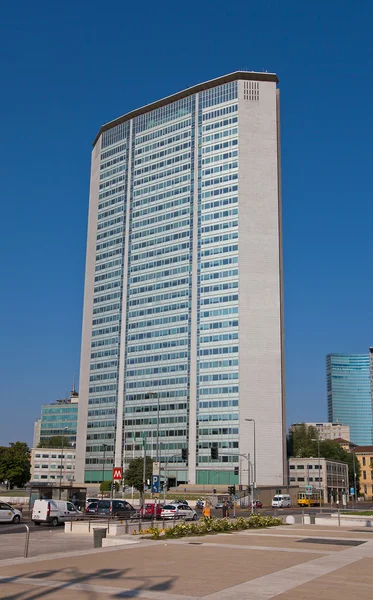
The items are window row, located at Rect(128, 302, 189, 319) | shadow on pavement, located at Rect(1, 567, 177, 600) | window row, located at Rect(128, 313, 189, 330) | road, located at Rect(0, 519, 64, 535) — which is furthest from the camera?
window row, located at Rect(128, 302, 189, 319)

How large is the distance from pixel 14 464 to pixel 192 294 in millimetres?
50533

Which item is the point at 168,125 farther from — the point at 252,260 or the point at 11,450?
the point at 11,450

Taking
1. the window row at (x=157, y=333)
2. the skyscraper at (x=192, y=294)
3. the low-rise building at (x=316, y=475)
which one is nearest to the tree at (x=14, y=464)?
the skyscraper at (x=192, y=294)

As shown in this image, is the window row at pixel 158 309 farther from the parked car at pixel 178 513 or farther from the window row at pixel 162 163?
the parked car at pixel 178 513

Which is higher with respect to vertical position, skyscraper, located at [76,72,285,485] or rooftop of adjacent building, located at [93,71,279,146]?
rooftop of adjacent building, located at [93,71,279,146]

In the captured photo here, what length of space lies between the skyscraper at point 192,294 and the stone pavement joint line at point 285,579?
3911 inches

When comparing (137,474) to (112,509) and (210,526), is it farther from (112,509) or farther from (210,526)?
(210,526)

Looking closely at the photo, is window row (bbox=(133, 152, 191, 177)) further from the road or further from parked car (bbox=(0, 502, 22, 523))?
the road

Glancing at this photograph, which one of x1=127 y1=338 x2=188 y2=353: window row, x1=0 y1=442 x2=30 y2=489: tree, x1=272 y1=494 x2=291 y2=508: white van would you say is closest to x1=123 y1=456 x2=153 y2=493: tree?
x1=0 y1=442 x2=30 y2=489: tree

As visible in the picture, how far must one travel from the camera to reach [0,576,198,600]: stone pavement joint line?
611 inches

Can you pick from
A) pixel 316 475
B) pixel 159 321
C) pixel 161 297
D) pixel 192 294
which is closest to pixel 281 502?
pixel 316 475

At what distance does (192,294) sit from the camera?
455ft

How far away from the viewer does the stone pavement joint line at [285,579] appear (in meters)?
16.0

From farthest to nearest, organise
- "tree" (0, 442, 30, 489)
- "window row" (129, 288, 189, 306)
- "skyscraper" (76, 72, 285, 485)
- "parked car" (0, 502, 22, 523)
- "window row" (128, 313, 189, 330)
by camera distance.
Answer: "window row" (129, 288, 189, 306) < "window row" (128, 313, 189, 330) < "skyscraper" (76, 72, 285, 485) < "tree" (0, 442, 30, 489) < "parked car" (0, 502, 22, 523)
